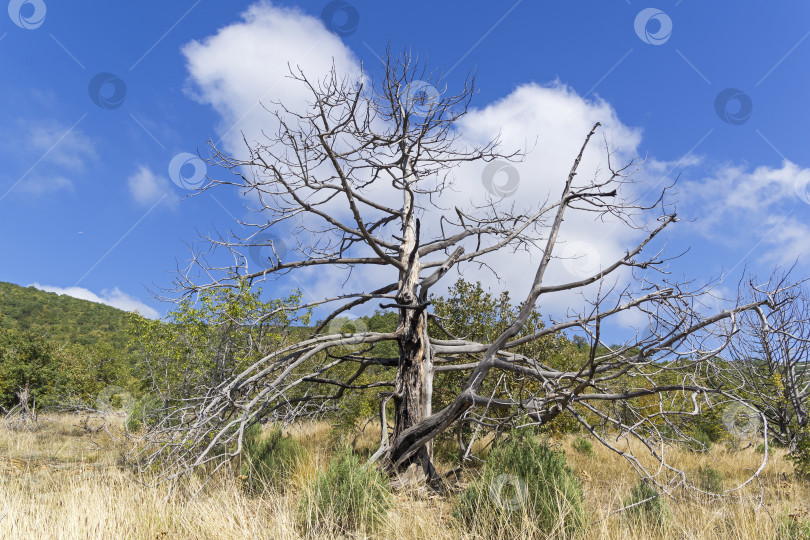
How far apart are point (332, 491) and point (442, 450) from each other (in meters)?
5.57

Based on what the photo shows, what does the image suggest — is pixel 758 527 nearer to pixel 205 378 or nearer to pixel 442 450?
pixel 442 450

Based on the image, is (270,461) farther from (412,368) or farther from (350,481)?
(350,481)

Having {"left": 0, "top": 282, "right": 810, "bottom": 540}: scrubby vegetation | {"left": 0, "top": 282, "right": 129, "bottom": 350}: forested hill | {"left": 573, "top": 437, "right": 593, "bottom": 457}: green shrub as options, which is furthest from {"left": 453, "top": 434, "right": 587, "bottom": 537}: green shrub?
{"left": 0, "top": 282, "right": 129, "bottom": 350}: forested hill

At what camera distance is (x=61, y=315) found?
187ft

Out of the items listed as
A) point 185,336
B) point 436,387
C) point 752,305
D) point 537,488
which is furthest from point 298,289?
point 752,305

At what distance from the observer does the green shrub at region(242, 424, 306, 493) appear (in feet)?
22.5

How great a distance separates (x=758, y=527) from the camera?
4344 millimetres

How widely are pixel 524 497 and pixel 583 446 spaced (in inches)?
332

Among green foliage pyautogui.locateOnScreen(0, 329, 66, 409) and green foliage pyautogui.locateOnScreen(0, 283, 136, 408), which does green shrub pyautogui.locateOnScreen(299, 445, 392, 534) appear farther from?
green foliage pyautogui.locateOnScreen(0, 329, 66, 409)

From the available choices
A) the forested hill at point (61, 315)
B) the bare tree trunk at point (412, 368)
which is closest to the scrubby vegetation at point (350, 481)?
the bare tree trunk at point (412, 368)

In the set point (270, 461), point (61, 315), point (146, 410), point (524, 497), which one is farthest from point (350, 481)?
point (61, 315)

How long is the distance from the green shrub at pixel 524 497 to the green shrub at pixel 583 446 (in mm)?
7550

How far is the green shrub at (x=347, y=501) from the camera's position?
175 inches

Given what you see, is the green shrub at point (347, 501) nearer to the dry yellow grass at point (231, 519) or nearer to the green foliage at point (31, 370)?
the dry yellow grass at point (231, 519)
